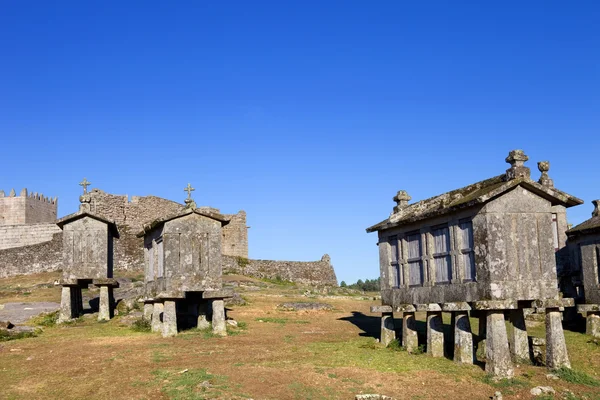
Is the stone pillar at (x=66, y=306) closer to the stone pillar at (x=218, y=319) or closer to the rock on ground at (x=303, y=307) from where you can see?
the stone pillar at (x=218, y=319)

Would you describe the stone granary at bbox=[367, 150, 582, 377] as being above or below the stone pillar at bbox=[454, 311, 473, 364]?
above

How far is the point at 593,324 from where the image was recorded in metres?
23.9

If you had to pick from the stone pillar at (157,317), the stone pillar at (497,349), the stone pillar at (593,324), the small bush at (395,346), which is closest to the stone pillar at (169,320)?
the stone pillar at (157,317)

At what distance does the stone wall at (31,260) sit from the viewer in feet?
164

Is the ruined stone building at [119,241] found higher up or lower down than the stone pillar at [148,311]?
higher up

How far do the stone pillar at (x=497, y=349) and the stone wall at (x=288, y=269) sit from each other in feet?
126

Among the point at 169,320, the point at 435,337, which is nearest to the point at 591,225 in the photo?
the point at 435,337

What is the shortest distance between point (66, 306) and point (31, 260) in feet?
80.0

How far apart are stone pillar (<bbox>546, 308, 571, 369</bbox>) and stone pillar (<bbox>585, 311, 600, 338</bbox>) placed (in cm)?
730

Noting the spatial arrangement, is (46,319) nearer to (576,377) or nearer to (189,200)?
(189,200)

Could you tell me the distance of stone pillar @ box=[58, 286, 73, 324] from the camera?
2809 cm

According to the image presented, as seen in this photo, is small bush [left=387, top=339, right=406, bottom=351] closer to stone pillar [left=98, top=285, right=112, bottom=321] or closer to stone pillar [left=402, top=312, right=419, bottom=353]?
Answer: stone pillar [left=402, top=312, right=419, bottom=353]

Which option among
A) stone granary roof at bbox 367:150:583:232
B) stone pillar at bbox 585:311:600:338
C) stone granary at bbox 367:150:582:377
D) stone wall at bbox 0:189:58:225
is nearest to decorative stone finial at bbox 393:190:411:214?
stone granary roof at bbox 367:150:583:232

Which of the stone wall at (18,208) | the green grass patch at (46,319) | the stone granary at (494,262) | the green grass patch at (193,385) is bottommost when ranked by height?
the green grass patch at (193,385)
